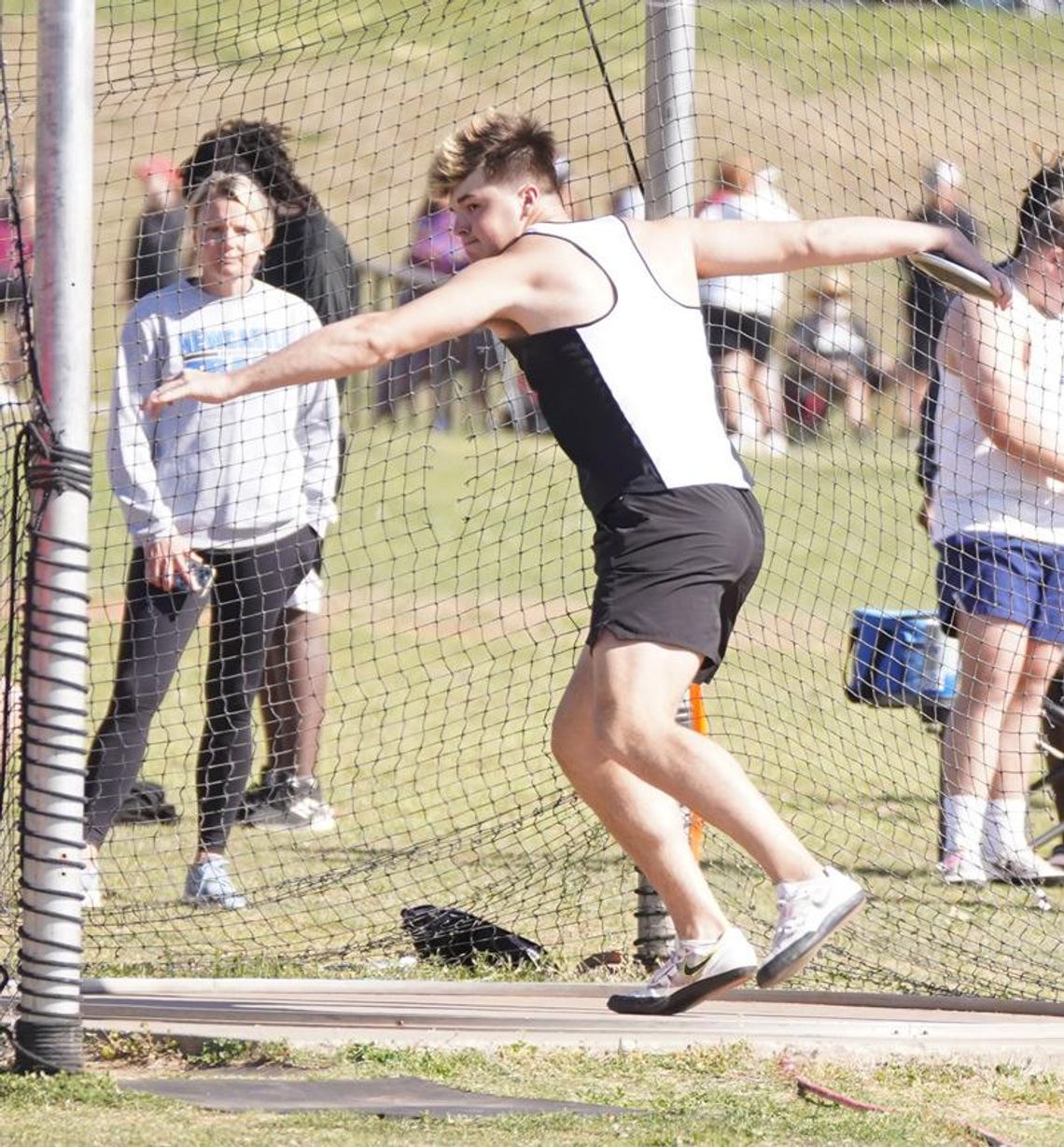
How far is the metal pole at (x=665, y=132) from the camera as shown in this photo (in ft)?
17.2

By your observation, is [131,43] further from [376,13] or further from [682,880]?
[682,880]

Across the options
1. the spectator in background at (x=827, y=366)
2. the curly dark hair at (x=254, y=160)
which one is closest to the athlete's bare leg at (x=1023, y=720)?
the curly dark hair at (x=254, y=160)

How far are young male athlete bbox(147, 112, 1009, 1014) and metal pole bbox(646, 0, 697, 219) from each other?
95 centimetres

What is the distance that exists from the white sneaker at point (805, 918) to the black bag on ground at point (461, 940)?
131 cm

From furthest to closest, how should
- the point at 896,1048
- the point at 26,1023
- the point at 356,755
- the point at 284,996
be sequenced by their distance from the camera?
the point at 356,755 → the point at 284,996 → the point at 896,1048 → the point at 26,1023

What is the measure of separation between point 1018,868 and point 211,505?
2.72 meters

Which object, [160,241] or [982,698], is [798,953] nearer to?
[982,698]

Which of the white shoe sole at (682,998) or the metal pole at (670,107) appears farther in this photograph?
the metal pole at (670,107)

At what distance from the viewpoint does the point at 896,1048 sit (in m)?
4.38

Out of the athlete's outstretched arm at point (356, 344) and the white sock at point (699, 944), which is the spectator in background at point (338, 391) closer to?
the athlete's outstretched arm at point (356, 344)

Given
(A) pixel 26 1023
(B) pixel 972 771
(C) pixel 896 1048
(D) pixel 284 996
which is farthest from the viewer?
(B) pixel 972 771

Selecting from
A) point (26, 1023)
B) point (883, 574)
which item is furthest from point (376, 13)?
point (883, 574)

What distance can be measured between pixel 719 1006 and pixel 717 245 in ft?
6.16

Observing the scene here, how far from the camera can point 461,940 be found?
17.4ft
